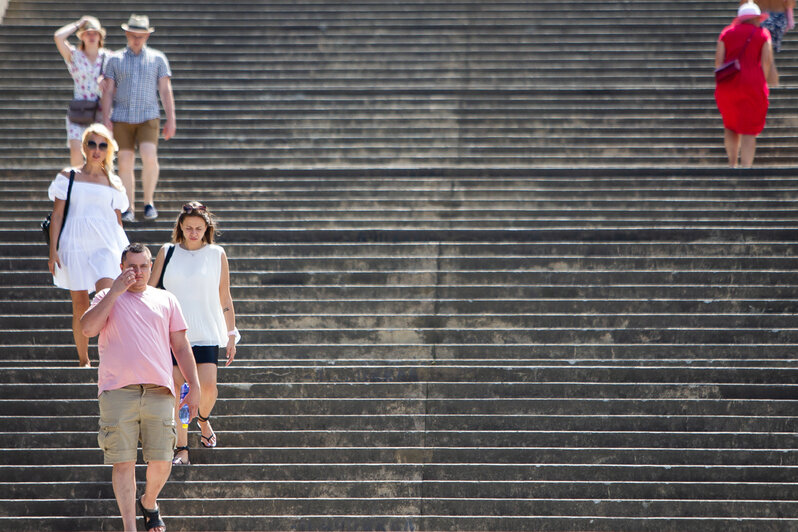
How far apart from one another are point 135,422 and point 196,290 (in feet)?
3.47

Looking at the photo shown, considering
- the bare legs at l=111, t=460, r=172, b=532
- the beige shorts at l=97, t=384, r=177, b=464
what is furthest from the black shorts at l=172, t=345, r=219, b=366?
the bare legs at l=111, t=460, r=172, b=532

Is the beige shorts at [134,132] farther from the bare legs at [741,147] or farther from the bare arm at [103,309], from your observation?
the bare legs at [741,147]

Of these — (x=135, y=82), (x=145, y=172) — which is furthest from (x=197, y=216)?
(x=135, y=82)

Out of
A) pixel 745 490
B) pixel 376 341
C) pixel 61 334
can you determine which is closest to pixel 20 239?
pixel 61 334

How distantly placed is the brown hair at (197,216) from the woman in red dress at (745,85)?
5270mm

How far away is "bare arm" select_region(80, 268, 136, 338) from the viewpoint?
558cm

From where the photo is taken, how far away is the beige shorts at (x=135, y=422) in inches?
220

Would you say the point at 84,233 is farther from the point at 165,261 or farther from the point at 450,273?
the point at 450,273

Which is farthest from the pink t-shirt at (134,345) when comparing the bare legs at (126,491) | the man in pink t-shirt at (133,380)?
the bare legs at (126,491)

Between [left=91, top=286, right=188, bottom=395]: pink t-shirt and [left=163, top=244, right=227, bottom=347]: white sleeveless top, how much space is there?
2.30 ft

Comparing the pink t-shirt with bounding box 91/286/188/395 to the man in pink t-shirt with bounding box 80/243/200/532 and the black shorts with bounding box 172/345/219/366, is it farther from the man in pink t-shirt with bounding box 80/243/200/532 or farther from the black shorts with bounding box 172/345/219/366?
the black shorts with bounding box 172/345/219/366

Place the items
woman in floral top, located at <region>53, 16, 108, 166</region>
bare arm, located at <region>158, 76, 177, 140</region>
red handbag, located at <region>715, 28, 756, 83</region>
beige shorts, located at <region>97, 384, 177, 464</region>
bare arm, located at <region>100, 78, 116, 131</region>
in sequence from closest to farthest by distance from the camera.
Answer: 1. beige shorts, located at <region>97, 384, 177, 464</region>
2. bare arm, located at <region>158, 76, 177, 140</region>
3. bare arm, located at <region>100, 78, 116, 131</region>
4. woman in floral top, located at <region>53, 16, 108, 166</region>
5. red handbag, located at <region>715, 28, 756, 83</region>

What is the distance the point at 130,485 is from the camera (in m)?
5.64

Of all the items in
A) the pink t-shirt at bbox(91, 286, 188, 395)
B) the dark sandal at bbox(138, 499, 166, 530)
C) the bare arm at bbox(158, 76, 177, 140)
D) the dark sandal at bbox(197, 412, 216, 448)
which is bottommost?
the dark sandal at bbox(138, 499, 166, 530)
